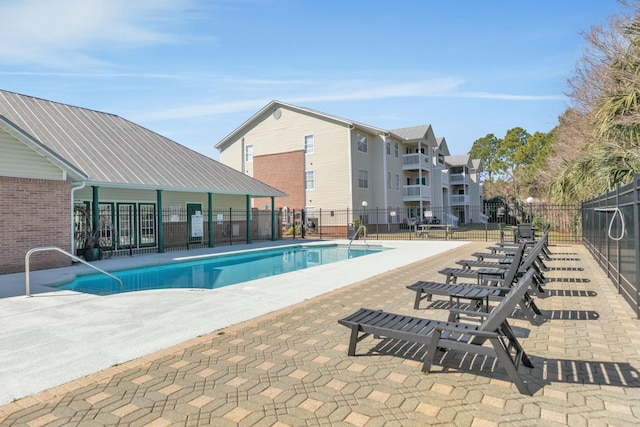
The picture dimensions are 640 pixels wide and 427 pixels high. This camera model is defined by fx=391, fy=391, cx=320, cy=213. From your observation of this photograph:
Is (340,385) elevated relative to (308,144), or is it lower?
lower

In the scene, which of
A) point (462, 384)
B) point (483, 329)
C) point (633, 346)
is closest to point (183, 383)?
point (462, 384)

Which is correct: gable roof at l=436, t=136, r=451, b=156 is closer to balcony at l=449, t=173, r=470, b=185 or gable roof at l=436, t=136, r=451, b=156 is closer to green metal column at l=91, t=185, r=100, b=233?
balcony at l=449, t=173, r=470, b=185

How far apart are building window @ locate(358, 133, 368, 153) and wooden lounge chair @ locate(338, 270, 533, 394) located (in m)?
27.0

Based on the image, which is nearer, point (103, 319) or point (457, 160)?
point (103, 319)

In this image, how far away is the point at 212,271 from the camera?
13125 millimetres

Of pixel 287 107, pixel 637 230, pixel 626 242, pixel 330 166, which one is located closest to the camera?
pixel 637 230

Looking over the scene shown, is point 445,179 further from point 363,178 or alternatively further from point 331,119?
point 331,119

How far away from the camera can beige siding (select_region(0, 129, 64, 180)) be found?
11156 millimetres

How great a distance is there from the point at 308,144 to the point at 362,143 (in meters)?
4.30

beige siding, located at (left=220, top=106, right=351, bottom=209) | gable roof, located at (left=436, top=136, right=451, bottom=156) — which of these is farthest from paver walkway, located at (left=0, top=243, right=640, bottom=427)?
gable roof, located at (left=436, top=136, right=451, bottom=156)

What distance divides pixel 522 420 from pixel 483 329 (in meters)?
0.76

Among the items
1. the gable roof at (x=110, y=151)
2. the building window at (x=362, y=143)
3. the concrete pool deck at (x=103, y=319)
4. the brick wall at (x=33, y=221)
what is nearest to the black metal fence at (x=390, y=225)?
the building window at (x=362, y=143)

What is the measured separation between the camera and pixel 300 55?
12.0m

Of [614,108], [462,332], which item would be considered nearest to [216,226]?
[614,108]
